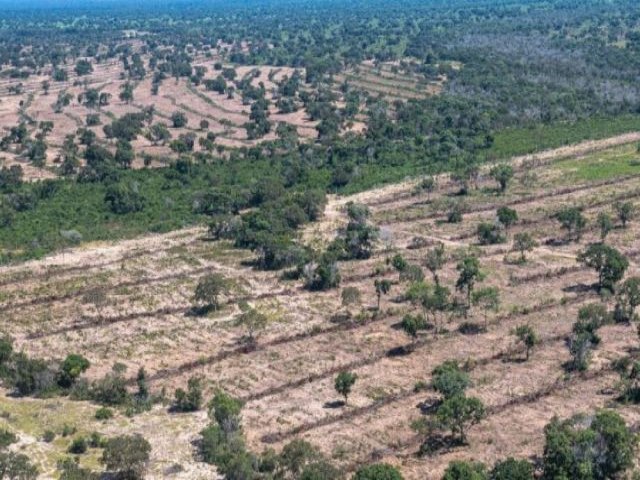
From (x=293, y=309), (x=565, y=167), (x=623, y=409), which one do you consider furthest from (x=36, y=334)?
(x=565, y=167)

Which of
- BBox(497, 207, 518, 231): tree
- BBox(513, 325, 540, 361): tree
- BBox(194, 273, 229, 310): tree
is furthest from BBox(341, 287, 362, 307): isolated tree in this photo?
BBox(497, 207, 518, 231): tree

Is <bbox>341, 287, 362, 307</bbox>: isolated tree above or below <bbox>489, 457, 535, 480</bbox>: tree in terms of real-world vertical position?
below

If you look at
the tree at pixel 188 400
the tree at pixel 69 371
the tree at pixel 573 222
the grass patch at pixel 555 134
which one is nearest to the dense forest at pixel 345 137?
the grass patch at pixel 555 134

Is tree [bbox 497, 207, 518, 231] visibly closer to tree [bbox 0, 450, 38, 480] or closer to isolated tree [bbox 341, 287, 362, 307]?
isolated tree [bbox 341, 287, 362, 307]

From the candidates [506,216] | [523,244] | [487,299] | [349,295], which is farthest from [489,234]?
[349,295]

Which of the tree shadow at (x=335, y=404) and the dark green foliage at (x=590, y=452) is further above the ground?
the dark green foliage at (x=590, y=452)

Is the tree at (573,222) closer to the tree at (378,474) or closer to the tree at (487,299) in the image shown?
the tree at (487,299)
